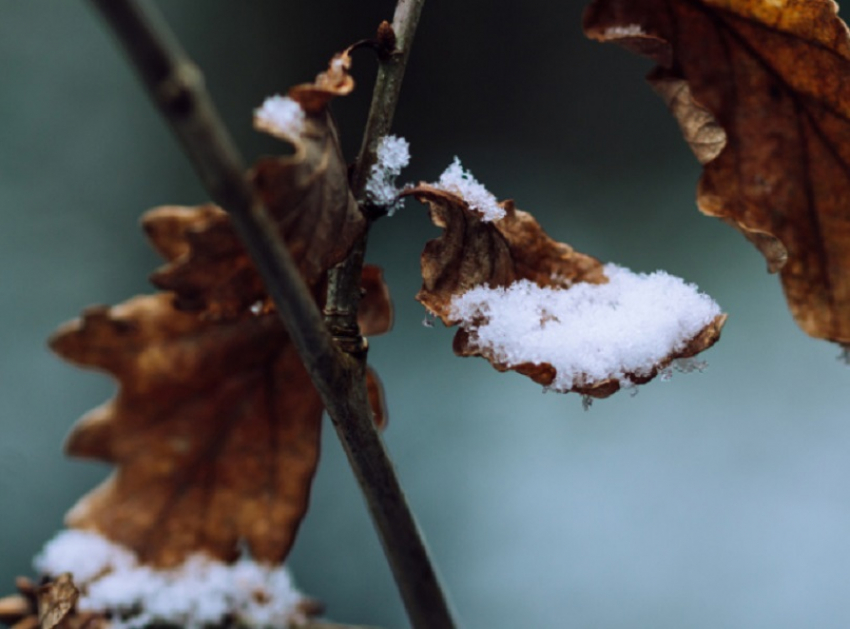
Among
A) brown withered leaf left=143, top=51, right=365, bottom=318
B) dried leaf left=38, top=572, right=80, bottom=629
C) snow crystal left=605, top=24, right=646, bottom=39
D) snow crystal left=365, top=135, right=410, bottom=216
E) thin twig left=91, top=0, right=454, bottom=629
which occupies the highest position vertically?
snow crystal left=605, top=24, right=646, bottom=39

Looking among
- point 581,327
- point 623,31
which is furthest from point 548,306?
point 623,31

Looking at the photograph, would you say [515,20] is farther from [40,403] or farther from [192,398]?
[192,398]

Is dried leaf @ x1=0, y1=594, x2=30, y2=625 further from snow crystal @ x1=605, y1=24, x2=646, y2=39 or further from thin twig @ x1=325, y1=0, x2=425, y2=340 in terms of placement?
snow crystal @ x1=605, y1=24, x2=646, y2=39

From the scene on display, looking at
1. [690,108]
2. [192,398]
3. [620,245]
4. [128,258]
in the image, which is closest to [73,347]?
[192,398]

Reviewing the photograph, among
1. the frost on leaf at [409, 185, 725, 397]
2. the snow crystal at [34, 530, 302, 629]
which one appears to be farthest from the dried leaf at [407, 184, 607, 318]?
the snow crystal at [34, 530, 302, 629]

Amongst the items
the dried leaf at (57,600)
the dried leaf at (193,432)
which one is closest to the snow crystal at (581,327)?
the dried leaf at (193,432)

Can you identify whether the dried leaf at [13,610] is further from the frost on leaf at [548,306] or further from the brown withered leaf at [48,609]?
the frost on leaf at [548,306]
